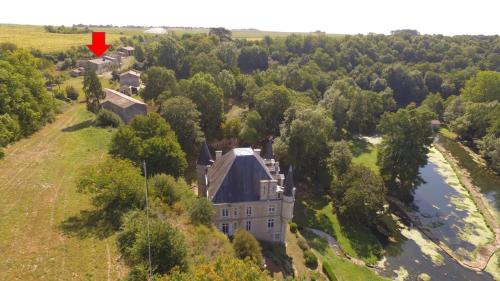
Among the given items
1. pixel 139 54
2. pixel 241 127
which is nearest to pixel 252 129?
pixel 241 127

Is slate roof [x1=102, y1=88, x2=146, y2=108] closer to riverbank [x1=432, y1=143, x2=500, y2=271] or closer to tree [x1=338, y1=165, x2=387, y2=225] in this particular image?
tree [x1=338, y1=165, x2=387, y2=225]

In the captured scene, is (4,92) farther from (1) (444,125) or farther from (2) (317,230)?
(1) (444,125)

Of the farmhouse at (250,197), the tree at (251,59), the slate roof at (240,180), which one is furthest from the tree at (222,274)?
the tree at (251,59)

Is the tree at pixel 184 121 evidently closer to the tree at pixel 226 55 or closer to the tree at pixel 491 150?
the tree at pixel 226 55

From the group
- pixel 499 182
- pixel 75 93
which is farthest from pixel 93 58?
pixel 499 182

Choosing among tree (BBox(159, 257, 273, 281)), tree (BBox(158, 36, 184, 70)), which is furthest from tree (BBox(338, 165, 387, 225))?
tree (BBox(158, 36, 184, 70))

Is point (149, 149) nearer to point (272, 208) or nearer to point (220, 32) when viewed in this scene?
point (272, 208)
